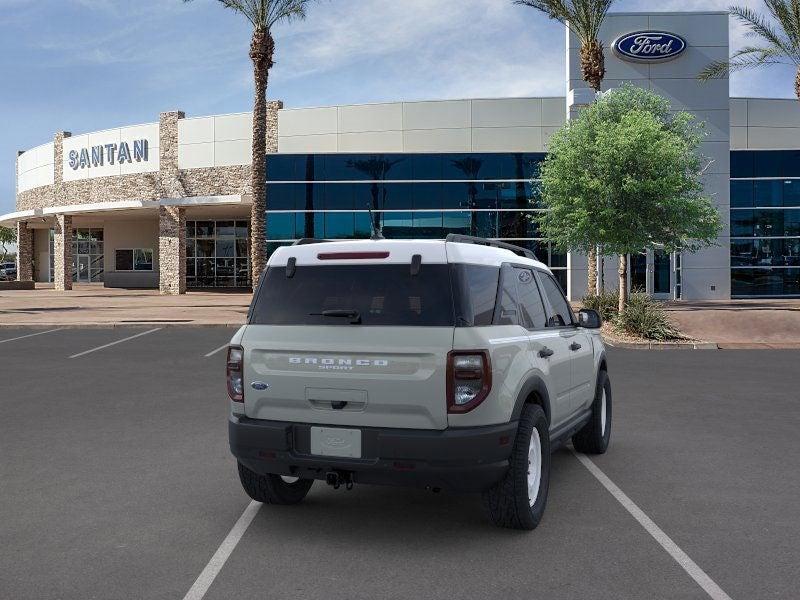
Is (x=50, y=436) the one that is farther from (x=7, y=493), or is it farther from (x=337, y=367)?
(x=337, y=367)

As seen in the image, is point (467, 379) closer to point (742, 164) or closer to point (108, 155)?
point (742, 164)

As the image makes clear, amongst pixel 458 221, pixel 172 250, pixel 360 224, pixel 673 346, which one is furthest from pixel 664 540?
pixel 172 250

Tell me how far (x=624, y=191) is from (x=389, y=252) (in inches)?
727

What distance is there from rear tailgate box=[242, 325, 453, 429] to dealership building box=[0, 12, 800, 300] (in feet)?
89.2

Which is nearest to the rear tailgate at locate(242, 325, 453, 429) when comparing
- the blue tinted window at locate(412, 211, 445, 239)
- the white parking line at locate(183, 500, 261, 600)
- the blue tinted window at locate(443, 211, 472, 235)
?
the white parking line at locate(183, 500, 261, 600)

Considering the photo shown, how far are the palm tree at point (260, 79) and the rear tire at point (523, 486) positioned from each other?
21485 mm

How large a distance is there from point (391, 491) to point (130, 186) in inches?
1620

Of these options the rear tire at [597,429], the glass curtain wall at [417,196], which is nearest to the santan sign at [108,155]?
the glass curtain wall at [417,196]

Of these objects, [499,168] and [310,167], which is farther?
[310,167]

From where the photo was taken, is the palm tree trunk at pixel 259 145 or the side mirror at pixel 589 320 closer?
the side mirror at pixel 589 320

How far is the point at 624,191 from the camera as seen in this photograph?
71.2 ft

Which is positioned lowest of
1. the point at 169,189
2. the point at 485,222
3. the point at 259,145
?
the point at 485,222

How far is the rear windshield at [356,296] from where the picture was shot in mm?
4500

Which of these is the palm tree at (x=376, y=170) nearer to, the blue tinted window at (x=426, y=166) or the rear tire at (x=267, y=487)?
the blue tinted window at (x=426, y=166)
